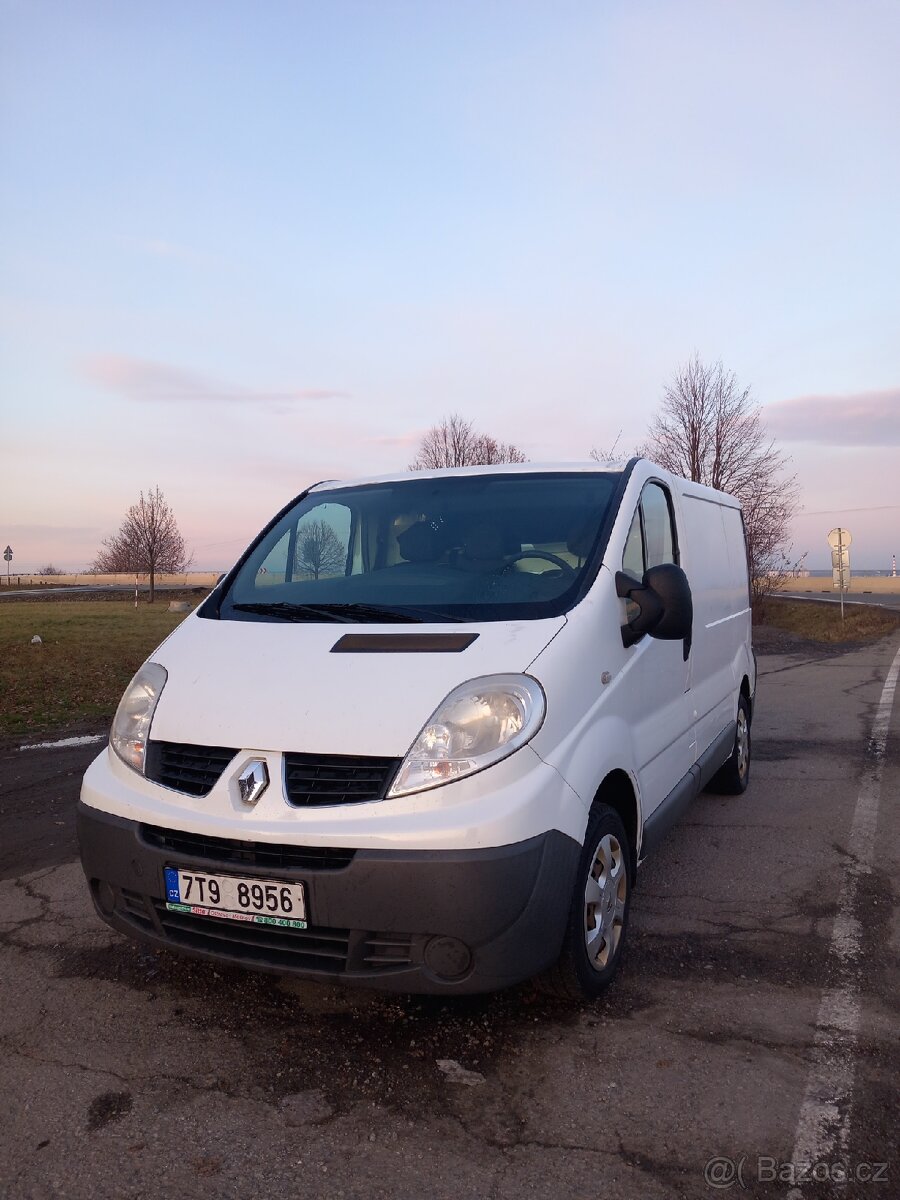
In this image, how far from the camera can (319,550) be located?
4340mm

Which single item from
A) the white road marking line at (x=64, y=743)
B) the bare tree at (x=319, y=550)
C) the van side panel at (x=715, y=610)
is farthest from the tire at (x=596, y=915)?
A: the white road marking line at (x=64, y=743)

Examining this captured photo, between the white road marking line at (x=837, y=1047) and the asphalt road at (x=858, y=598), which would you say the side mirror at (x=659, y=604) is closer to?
the white road marking line at (x=837, y=1047)

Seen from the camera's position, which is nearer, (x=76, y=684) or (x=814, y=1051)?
(x=814, y=1051)

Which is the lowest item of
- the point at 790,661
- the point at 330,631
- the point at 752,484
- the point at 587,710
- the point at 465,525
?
the point at 790,661

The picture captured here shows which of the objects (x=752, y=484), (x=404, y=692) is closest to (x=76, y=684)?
(x=404, y=692)

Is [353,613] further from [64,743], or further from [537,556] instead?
[64,743]

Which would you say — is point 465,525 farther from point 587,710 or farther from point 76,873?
point 76,873

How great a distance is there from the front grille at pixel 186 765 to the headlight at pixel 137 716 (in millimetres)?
68

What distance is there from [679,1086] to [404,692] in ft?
4.65

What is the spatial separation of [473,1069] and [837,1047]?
116 centimetres

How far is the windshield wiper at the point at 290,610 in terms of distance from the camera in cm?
361

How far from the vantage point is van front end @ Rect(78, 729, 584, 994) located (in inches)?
106

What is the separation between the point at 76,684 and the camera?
1190cm

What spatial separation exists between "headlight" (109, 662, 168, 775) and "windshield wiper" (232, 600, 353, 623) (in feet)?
1.62
